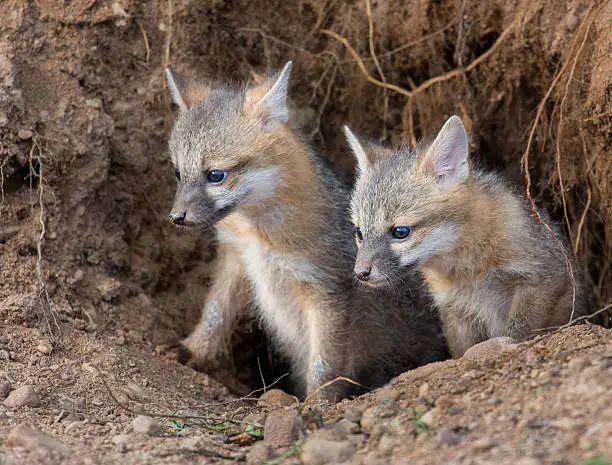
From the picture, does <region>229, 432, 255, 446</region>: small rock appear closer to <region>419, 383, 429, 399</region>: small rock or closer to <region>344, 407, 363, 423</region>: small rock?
<region>344, 407, 363, 423</region>: small rock

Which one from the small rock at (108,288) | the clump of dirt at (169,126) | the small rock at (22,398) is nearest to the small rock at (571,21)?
the clump of dirt at (169,126)

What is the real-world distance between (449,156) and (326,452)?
8.11 ft

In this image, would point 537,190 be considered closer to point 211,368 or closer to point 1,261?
point 211,368

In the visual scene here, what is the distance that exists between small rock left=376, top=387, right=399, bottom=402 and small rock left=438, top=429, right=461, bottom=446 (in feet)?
2.01

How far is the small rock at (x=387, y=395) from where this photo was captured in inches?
155

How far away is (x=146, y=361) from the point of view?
5.59 meters

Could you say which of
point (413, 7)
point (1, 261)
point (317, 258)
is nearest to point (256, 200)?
point (317, 258)

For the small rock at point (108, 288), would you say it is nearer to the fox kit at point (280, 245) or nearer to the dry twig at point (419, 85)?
the fox kit at point (280, 245)

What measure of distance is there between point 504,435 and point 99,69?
15.2 ft

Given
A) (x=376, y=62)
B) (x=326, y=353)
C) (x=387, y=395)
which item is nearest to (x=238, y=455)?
(x=387, y=395)

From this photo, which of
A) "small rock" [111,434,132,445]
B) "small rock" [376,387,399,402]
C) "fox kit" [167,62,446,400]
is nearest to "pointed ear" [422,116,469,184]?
"fox kit" [167,62,446,400]

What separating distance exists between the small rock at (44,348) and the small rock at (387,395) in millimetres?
2278

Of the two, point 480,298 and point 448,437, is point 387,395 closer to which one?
point 448,437

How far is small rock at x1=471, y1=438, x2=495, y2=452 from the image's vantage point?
3055mm
